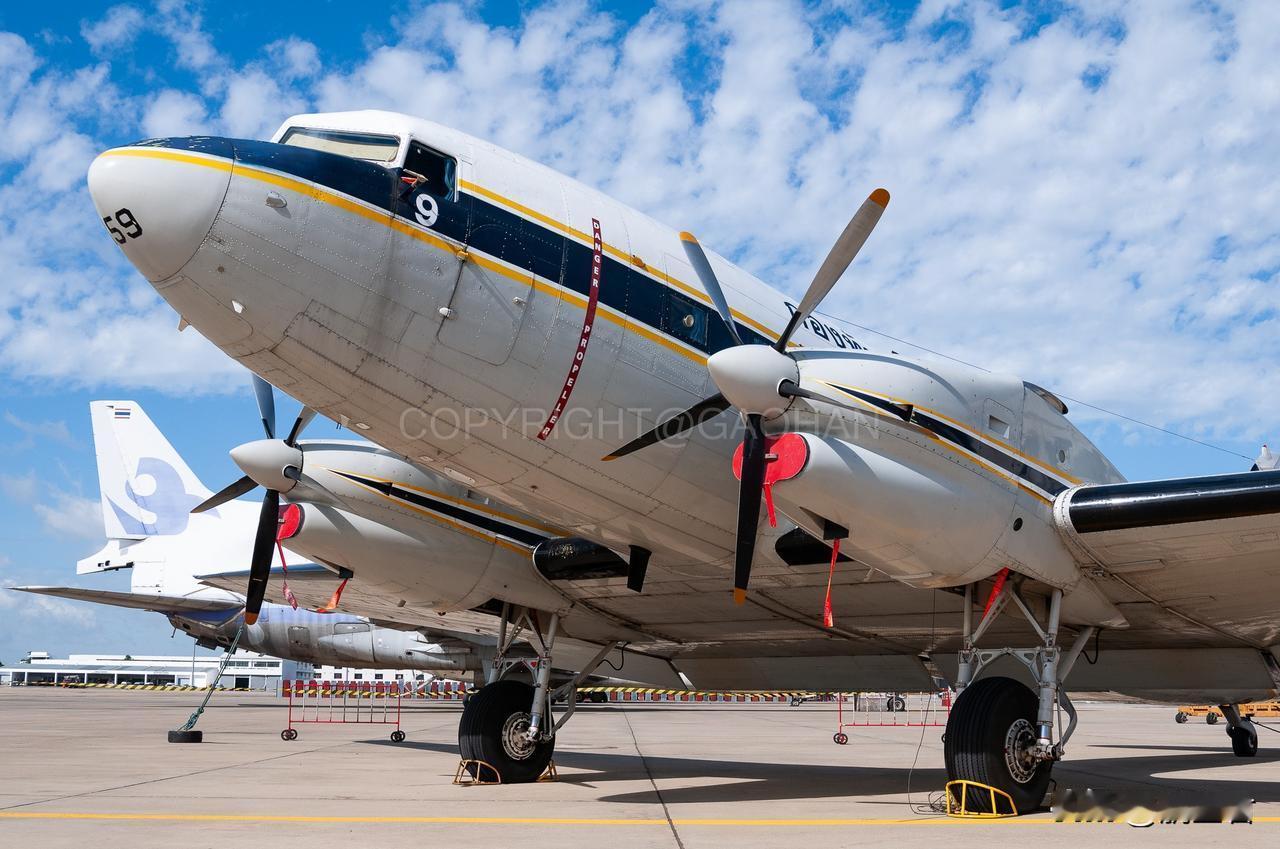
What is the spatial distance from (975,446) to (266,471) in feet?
27.8

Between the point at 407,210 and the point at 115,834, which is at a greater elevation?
the point at 407,210

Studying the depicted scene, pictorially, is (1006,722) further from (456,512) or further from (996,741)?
(456,512)

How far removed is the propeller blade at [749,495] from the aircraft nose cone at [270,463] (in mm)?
6339

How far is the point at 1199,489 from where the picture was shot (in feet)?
31.9

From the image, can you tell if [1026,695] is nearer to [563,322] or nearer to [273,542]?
[563,322]

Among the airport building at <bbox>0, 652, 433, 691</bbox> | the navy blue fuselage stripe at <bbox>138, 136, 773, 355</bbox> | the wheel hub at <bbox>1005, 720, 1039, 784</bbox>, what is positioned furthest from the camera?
the airport building at <bbox>0, 652, 433, 691</bbox>

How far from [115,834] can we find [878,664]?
10452 millimetres

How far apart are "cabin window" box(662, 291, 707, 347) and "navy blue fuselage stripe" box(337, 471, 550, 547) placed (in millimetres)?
4795

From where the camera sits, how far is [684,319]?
10.6 metres

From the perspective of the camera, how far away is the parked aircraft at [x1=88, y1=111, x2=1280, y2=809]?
8820mm

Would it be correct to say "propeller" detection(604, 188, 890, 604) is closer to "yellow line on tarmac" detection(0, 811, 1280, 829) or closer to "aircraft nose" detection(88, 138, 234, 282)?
"yellow line on tarmac" detection(0, 811, 1280, 829)

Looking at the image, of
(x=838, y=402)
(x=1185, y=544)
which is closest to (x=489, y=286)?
(x=838, y=402)

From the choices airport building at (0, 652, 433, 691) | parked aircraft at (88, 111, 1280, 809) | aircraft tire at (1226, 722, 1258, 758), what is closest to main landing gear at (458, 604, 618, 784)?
parked aircraft at (88, 111, 1280, 809)

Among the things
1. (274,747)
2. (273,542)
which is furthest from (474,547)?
(274,747)
